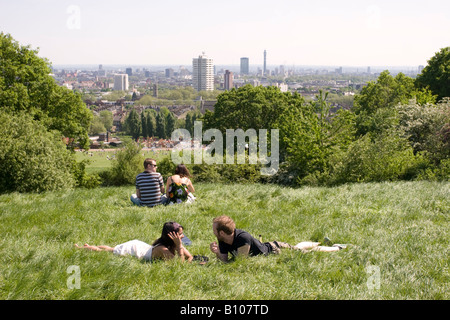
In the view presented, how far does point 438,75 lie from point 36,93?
31.0 metres

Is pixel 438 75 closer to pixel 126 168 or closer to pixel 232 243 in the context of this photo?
pixel 126 168

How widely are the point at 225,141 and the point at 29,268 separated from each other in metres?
30.9

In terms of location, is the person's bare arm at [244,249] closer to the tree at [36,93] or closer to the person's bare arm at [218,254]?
the person's bare arm at [218,254]

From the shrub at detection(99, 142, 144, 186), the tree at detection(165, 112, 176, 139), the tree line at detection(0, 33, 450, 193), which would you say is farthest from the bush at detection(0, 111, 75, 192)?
the tree at detection(165, 112, 176, 139)

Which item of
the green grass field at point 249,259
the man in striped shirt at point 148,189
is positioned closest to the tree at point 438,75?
the green grass field at point 249,259

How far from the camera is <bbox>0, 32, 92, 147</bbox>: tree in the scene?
71.5 ft

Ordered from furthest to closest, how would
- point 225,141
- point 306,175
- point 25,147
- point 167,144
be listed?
point 167,144 → point 225,141 → point 306,175 → point 25,147

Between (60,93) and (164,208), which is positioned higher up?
(60,93)

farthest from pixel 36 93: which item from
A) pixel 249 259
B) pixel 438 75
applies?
pixel 438 75

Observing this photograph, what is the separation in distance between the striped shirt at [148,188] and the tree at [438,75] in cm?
3048

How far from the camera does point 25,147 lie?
49.7ft

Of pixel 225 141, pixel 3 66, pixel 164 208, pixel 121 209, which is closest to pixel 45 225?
pixel 121 209

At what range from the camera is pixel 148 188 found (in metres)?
9.55
